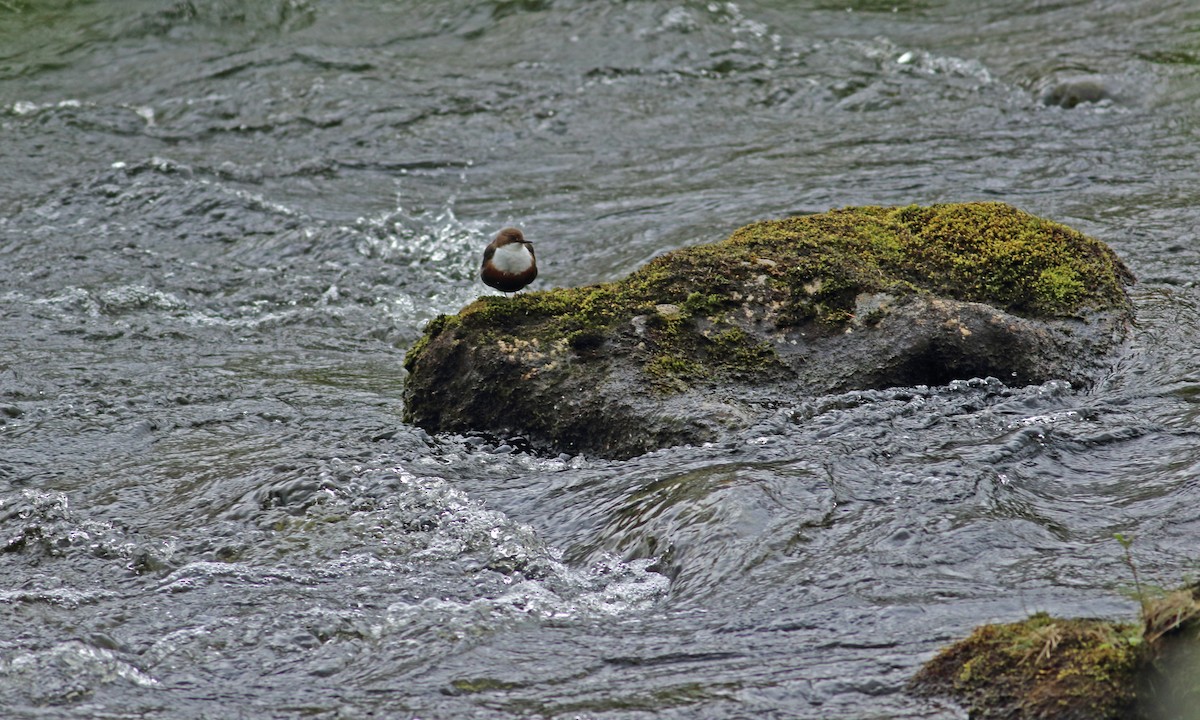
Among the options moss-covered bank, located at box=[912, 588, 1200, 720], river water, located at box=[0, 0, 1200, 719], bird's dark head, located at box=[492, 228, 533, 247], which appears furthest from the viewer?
bird's dark head, located at box=[492, 228, 533, 247]

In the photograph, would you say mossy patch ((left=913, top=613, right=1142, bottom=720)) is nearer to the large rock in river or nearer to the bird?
the large rock in river

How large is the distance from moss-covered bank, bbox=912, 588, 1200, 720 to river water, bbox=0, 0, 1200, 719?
0.16 metres

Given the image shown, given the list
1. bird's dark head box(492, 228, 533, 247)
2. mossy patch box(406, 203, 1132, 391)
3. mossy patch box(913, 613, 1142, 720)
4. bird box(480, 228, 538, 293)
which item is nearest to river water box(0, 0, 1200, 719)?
mossy patch box(913, 613, 1142, 720)

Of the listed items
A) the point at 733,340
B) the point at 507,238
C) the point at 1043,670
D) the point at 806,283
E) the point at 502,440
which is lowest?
the point at 1043,670

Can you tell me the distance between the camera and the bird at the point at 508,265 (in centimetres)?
611

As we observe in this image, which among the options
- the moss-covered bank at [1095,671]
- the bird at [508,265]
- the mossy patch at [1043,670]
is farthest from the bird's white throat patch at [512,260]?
the moss-covered bank at [1095,671]

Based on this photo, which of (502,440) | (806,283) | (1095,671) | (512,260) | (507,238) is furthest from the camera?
(507,238)

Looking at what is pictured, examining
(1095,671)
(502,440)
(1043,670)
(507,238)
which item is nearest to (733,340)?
(502,440)

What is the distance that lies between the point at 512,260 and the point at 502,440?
3.29 feet

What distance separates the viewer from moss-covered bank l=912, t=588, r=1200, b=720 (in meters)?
3.16

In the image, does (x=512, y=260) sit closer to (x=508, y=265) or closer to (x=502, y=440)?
(x=508, y=265)

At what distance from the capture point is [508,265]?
241 inches

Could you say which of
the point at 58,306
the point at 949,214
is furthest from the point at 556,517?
the point at 58,306

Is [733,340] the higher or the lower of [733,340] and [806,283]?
the lower
